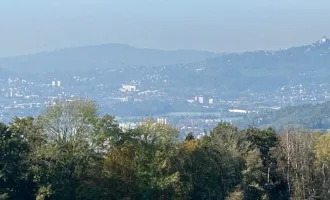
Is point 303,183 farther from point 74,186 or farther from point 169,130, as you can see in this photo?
point 74,186

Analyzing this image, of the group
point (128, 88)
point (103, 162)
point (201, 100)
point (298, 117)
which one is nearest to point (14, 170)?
point (103, 162)

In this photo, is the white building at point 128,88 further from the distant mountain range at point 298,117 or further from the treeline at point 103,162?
the treeline at point 103,162

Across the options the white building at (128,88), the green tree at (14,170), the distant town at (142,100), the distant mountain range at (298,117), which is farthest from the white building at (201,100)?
the green tree at (14,170)

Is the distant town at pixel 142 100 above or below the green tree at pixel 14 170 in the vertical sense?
above

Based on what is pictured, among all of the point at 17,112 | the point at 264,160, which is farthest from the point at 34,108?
the point at 264,160

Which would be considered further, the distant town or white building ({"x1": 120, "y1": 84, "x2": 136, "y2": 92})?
white building ({"x1": 120, "y1": 84, "x2": 136, "y2": 92})

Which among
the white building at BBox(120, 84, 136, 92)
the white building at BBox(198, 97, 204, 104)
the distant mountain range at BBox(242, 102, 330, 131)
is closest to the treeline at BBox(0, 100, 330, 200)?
the distant mountain range at BBox(242, 102, 330, 131)

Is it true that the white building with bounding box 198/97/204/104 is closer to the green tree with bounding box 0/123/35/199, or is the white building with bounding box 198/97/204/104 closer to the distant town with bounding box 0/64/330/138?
the distant town with bounding box 0/64/330/138

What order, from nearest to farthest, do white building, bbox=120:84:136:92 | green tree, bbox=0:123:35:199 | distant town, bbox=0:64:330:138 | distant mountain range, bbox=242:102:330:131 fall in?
green tree, bbox=0:123:35:199
distant mountain range, bbox=242:102:330:131
distant town, bbox=0:64:330:138
white building, bbox=120:84:136:92

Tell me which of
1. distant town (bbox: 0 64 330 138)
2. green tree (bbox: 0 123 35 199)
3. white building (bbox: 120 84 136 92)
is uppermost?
white building (bbox: 120 84 136 92)
